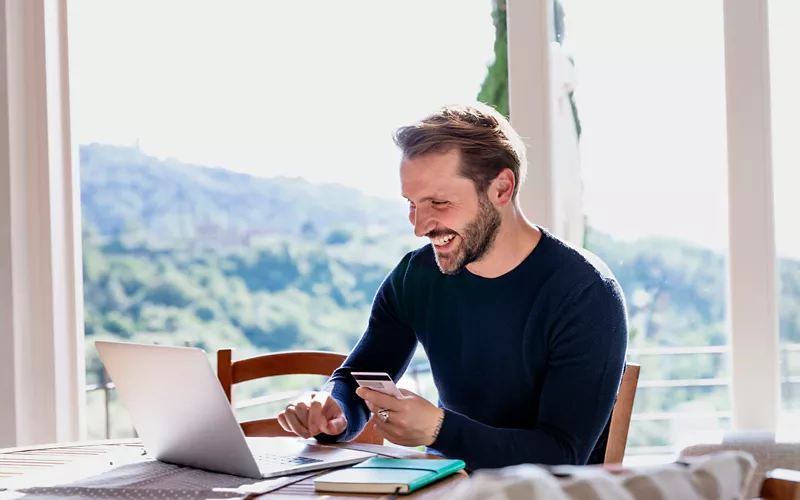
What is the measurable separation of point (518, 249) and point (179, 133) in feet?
5.69

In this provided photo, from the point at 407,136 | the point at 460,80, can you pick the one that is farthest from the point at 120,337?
the point at 407,136

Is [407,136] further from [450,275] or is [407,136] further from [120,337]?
[120,337]

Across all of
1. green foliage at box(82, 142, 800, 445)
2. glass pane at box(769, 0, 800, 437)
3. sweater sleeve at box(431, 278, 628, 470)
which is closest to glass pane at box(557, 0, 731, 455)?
glass pane at box(769, 0, 800, 437)

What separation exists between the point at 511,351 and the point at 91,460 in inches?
34.7

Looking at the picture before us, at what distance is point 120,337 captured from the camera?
11.0 ft

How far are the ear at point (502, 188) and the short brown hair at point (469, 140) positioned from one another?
0.4 inches

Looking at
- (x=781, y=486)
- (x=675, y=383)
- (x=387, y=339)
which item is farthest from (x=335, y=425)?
(x=675, y=383)

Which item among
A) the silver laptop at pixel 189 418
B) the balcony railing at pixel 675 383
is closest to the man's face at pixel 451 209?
the silver laptop at pixel 189 418

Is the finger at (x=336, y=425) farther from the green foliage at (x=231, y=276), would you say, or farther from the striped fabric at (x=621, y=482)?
the green foliage at (x=231, y=276)

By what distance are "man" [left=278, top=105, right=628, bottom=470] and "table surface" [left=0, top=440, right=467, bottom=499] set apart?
11 centimetres

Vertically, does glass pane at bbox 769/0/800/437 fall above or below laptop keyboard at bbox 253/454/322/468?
above

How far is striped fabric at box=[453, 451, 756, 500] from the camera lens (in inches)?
27.9

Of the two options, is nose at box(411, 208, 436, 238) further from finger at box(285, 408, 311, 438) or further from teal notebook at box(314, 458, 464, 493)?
teal notebook at box(314, 458, 464, 493)

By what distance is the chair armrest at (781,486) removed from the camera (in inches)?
32.8
